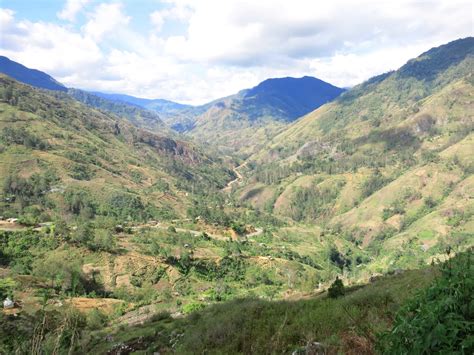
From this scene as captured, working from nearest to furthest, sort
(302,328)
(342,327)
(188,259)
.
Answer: (342,327)
(302,328)
(188,259)

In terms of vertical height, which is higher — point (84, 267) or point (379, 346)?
point (379, 346)

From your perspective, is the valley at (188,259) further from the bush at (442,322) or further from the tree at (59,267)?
the tree at (59,267)

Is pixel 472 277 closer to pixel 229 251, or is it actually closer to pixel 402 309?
pixel 402 309

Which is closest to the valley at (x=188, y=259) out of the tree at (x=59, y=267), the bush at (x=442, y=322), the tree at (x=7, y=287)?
the bush at (x=442, y=322)

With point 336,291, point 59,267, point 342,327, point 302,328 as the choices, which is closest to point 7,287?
point 59,267

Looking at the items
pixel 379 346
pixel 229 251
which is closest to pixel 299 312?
pixel 379 346

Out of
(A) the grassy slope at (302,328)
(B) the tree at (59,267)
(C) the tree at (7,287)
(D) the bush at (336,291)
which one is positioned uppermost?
(A) the grassy slope at (302,328)

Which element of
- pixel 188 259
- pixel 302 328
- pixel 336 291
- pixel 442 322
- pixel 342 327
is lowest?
pixel 188 259

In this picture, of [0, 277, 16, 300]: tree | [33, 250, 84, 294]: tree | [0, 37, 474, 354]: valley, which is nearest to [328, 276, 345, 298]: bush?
[0, 37, 474, 354]: valley

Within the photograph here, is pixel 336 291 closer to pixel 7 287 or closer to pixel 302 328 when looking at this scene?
pixel 302 328

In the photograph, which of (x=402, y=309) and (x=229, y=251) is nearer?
(x=402, y=309)

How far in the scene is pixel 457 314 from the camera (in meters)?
4.04

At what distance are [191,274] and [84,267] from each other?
2053cm

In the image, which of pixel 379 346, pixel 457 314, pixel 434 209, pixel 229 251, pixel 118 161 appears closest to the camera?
pixel 457 314
